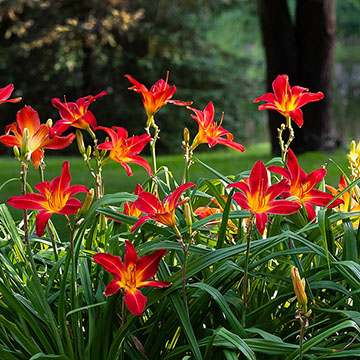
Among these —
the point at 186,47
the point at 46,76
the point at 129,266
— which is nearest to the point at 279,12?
the point at 186,47

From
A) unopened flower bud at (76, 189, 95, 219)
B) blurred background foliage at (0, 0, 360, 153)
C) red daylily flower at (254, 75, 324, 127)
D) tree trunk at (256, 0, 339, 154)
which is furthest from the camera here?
blurred background foliage at (0, 0, 360, 153)

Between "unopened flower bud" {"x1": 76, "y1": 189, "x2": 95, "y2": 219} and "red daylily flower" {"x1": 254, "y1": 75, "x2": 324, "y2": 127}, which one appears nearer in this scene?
"unopened flower bud" {"x1": 76, "y1": 189, "x2": 95, "y2": 219}

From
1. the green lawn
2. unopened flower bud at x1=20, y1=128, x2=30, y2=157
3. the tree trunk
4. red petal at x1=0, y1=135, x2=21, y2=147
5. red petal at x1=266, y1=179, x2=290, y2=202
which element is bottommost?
the green lawn

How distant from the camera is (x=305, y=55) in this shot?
7238 millimetres

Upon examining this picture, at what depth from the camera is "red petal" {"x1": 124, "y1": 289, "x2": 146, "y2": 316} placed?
108 centimetres

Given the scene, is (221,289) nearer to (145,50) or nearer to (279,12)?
(279,12)

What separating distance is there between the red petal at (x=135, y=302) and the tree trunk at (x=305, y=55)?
20.0 feet

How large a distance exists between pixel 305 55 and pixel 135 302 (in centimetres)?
656

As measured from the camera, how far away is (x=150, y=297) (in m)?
1.24

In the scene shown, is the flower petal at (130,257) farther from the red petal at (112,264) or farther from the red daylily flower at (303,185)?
the red daylily flower at (303,185)

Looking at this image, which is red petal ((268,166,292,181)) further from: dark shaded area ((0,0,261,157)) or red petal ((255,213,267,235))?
dark shaded area ((0,0,261,157))

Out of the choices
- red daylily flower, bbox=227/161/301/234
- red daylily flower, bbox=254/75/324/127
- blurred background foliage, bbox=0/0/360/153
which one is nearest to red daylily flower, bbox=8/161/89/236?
red daylily flower, bbox=227/161/301/234

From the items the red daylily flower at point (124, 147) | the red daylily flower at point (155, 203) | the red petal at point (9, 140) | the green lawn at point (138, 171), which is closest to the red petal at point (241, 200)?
the red daylily flower at point (155, 203)

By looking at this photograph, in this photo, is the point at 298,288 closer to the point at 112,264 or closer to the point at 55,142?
the point at 112,264
